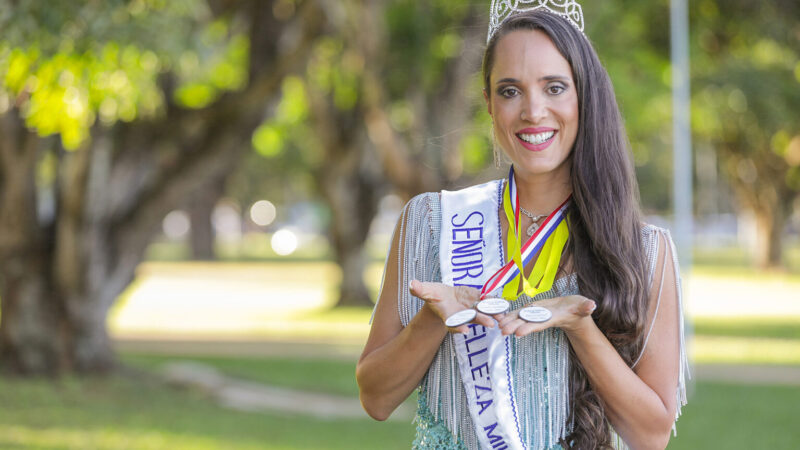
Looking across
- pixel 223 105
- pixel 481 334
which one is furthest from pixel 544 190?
pixel 223 105

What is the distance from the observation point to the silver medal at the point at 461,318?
1.92m

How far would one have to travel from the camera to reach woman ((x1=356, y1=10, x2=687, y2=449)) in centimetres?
211

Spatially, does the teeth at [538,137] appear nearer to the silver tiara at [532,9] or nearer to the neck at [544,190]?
the neck at [544,190]

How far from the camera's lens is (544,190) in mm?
2246

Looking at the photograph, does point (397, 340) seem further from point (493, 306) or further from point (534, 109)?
point (534, 109)

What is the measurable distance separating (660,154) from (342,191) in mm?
31897

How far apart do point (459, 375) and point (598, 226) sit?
1.32 ft

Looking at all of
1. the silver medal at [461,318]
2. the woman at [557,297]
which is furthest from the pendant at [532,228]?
the silver medal at [461,318]

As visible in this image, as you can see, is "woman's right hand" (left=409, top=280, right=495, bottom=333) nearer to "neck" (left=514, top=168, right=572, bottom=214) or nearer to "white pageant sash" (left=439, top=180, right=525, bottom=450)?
"white pageant sash" (left=439, top=180, right=525, bottom=450)

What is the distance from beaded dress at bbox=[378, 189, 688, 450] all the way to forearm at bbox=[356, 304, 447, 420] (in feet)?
0.19

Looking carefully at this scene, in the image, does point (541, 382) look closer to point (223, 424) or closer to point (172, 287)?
point (223, 424)

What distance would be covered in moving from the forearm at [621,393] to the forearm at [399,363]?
0.86ft

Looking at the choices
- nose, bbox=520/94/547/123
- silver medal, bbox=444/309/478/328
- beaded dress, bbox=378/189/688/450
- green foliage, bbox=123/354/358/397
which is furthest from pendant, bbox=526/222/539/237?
green foliage, bbox=123/354/358/397

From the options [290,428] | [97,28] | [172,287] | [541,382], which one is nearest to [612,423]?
[541,382]
